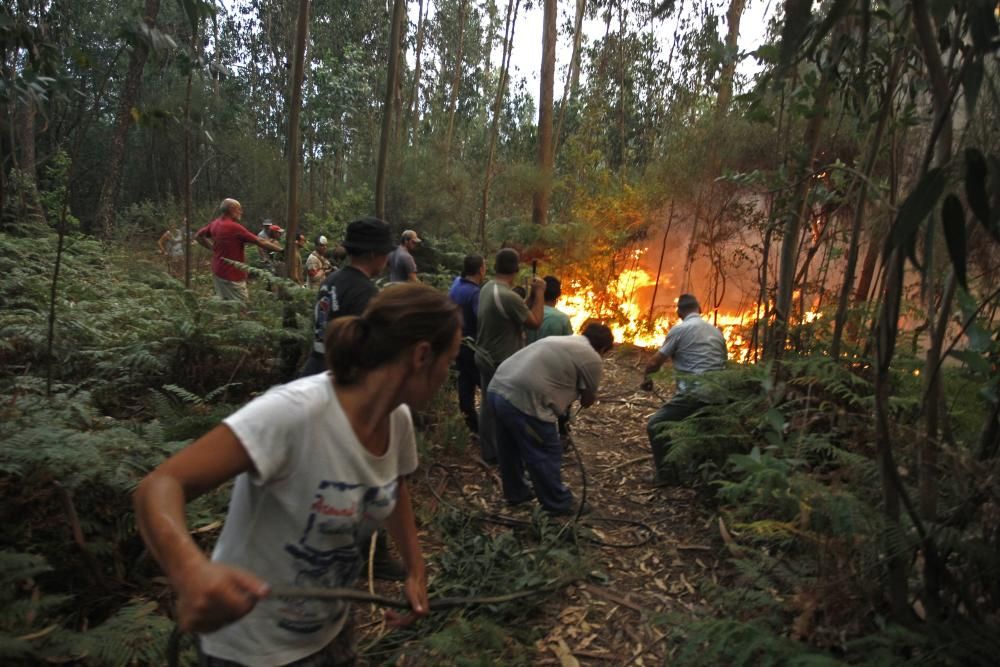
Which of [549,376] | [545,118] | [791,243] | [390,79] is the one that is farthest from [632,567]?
[545,118]

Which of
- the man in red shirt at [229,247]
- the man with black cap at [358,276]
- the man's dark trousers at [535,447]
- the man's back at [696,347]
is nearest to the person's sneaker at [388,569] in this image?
the man with black cap at [358,276]

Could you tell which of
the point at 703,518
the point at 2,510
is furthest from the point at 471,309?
the point at 2,510

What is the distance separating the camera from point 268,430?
1.43m

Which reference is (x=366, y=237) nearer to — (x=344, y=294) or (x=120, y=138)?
(x=344, y=294)

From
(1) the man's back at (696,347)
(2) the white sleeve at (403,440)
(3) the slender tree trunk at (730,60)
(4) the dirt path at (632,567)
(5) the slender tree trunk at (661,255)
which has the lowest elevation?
(4) the dirt path at (632,567)

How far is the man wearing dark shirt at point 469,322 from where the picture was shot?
6.37 metres

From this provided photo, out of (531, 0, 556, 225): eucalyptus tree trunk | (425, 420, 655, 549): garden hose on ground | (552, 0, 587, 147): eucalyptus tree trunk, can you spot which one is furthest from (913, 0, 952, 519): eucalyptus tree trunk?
(552, 0, 587, 147): eucalyptus tree trunk

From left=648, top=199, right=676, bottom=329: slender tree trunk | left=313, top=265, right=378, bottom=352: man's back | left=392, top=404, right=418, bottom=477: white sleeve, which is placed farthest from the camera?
left=648, top=199, right=676, bottom=329: slender tree trunk

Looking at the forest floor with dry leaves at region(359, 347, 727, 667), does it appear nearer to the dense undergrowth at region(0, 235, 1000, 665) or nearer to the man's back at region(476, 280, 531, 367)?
the dense undergrowth at region(0, 235, 1000, 665)

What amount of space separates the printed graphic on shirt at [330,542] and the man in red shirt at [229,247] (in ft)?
22.2

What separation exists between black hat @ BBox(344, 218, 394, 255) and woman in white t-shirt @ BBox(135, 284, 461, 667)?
2530 millimetres

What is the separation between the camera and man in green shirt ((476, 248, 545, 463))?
19.0ft

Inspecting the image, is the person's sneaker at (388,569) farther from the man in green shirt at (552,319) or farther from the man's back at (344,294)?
the man in green shirt at (552,319)

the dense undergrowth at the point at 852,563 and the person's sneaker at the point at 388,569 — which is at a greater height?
the dense undergrowth at the point at 852,563
